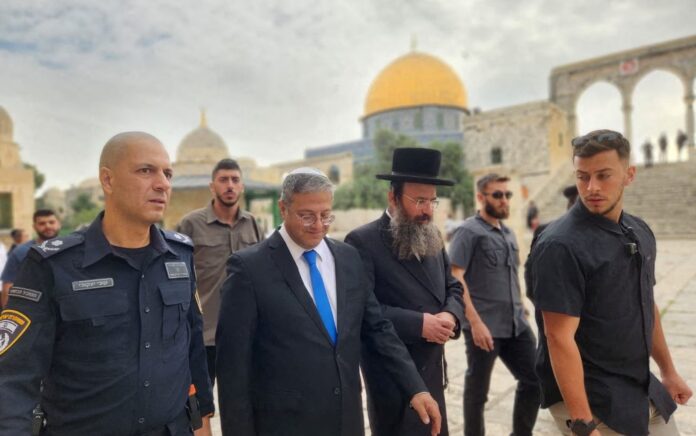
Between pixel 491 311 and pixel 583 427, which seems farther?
pixel 491 311

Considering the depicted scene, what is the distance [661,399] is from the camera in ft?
6.86

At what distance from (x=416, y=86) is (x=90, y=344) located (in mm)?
42597

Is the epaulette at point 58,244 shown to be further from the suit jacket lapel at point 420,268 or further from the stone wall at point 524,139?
A: the stone wall at point 524,139

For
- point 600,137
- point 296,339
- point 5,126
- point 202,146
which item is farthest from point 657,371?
point 5,126

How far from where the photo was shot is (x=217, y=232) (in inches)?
153

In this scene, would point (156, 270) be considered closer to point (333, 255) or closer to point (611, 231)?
point (333, 255)

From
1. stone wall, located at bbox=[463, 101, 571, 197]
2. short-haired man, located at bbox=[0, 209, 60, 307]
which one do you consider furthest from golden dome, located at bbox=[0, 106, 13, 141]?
short-haired man, located at bbox=[0, 209, 60, 307]

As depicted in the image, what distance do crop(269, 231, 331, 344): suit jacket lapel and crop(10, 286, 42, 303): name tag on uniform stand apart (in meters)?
0.87

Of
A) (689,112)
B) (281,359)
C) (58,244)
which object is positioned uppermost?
(689,112)

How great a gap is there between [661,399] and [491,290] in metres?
1.53

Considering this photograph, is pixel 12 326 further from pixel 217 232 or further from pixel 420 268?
pixel 217 232

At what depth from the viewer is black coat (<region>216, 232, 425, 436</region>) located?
6.48 ft

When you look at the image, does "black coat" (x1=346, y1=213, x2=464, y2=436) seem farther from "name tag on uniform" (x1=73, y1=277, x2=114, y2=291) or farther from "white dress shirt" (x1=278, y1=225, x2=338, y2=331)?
"name tag on uniform" (x1=73, y1=277, x2=114, y2=291)

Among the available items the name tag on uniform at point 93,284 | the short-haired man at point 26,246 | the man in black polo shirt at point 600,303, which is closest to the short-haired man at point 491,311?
the man in black polo shirt at point 600,303
